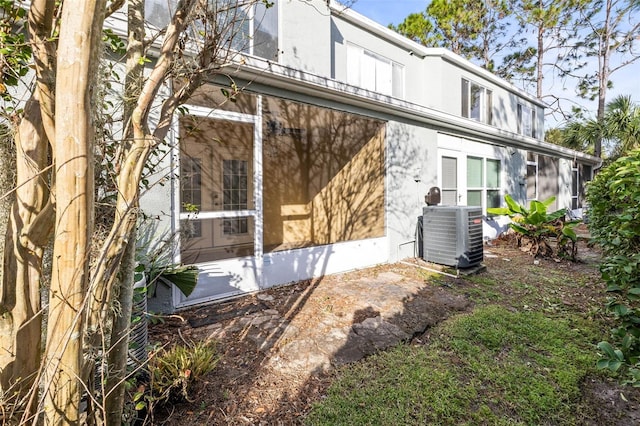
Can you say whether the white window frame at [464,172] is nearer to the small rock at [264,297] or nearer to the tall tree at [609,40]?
the small rock at [264,297]

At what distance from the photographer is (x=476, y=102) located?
11969 mm

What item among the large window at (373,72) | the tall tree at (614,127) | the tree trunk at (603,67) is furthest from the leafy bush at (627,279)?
the tree trunk at (603,67)

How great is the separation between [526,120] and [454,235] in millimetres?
11848

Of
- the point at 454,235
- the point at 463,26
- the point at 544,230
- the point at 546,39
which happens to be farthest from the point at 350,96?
the point at 546,39

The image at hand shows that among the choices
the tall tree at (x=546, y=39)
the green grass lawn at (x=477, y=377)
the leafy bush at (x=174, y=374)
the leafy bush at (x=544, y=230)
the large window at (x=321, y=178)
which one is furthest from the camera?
the tall tree at (x=546, y=39)

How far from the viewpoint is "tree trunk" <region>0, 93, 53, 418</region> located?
1671 mm

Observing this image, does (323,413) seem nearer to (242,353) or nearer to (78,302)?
(242,353)

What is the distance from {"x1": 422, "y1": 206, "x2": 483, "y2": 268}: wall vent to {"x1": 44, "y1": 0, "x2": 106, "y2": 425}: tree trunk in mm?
6335

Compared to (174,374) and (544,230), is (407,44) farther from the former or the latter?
(174,374)

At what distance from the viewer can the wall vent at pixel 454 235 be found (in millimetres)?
6332

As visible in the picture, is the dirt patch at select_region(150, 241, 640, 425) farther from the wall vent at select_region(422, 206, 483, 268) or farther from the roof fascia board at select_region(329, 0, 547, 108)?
the roof fascia board at select_region(329, 0, 547, 108)

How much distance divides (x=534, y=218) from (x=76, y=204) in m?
9.11

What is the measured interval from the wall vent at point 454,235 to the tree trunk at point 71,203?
633 cm

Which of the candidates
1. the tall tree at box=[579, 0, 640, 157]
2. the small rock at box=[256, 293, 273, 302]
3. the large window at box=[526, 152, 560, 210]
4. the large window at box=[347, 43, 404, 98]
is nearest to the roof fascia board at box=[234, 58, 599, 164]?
the large window at box=[347, 43, 404, 98]
